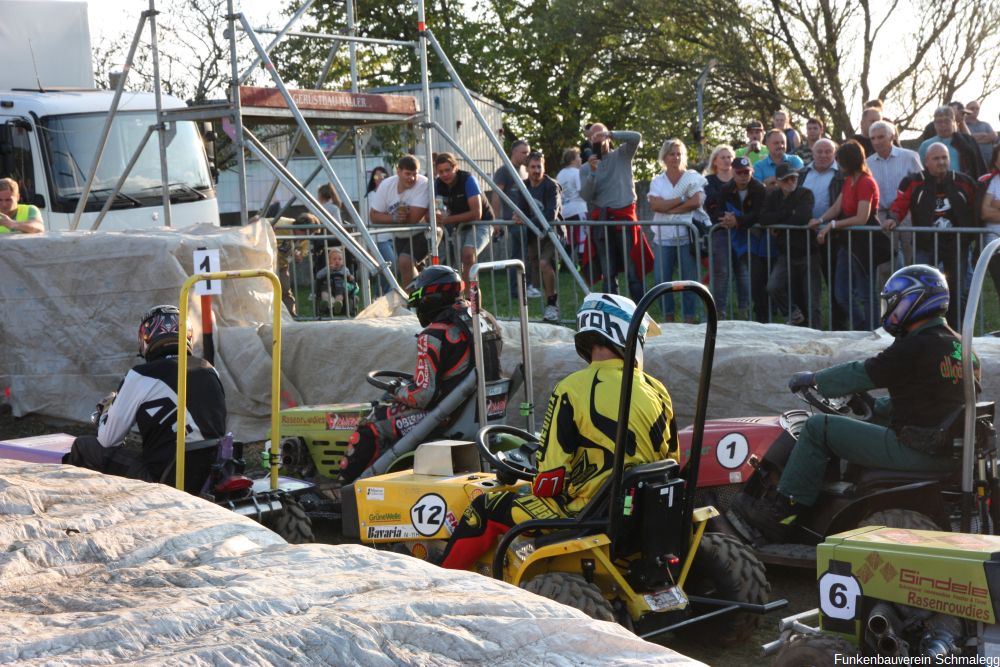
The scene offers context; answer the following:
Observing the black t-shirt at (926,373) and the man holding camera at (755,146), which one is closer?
the black t-shirt at (926,373)

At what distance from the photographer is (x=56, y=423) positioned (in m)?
11.0

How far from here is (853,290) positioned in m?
11.1

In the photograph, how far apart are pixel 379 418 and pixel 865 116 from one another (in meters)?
7.85

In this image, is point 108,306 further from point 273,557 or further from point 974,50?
point 974,50

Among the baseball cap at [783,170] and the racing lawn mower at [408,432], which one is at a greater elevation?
the baseball cap at [783,170]

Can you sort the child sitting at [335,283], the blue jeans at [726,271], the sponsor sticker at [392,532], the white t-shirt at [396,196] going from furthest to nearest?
the child sitting at [335,283] → the white t-shirt at [396,196] → the blue jeans at [726,271] → the sponsor sticker at [392,532]

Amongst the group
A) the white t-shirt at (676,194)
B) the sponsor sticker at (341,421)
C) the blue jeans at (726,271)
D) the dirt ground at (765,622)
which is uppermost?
the white t-shirt at (676,194)

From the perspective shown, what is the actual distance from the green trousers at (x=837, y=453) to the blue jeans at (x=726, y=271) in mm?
5751

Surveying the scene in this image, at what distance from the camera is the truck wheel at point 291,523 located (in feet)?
21.5

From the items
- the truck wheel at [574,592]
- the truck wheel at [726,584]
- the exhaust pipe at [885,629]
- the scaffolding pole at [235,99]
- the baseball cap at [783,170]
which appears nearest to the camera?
the exhaust pipe at [885,629]

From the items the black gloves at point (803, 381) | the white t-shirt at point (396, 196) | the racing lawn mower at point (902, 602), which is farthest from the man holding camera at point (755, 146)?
the racing lawn mower at point (902, 602)

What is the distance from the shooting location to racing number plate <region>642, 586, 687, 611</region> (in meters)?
4.95

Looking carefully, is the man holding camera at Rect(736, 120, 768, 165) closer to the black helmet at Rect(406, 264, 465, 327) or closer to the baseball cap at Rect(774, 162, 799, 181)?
the baseball cap at Rect(774, 162, 799, 181)

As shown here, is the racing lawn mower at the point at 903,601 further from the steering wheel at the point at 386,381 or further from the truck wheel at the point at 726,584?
the steering wheel at the point at 386,381
